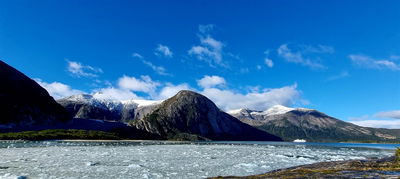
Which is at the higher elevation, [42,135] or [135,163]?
[42,135]

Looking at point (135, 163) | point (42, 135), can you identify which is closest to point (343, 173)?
point (135, 163)

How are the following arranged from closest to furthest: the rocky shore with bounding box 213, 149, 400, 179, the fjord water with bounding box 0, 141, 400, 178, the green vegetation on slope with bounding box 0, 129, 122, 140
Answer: the rocky shore with bounding box 213, 149, 400, 179, the fjord water with bounding box 0, 141, 400, 178, the green vegetation on slope with bounding box 0, 129, 122, 140

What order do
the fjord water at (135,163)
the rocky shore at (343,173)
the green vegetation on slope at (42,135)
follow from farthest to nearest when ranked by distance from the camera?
1. the green vegetation on slope at (42,135)
2. the fjord water at (135,163)
3. the rocky shore at (343,173)

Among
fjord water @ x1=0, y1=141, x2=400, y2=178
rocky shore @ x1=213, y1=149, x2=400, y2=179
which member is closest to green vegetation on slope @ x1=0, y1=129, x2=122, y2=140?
fjord water @ x1=0, y1=141, x2=400, y2=178

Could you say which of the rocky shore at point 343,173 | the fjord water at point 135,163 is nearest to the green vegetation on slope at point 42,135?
the fjord water at point 135,163

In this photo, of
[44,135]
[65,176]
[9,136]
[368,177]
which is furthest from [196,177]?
[44,135]

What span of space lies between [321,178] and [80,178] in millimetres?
18076

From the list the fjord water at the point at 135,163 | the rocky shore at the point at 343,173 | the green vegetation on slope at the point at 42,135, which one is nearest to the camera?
the rocky shore at the point at 343,173

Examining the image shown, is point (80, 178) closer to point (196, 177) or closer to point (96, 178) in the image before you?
point (96, 178)

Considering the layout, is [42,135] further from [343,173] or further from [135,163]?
[343,173]

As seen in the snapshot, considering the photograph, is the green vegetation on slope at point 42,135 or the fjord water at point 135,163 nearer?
the fjord water at point 135,163

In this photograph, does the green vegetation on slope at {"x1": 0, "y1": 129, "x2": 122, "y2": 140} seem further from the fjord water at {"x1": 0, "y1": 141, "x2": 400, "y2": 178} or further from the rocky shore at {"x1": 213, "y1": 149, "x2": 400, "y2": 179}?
the rocky shore at {"x1": 213, "y1": 149, "x2": 400, "y2": 179}

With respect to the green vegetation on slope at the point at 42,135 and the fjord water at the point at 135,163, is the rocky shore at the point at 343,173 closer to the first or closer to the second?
the fjord water at the point at 135,163

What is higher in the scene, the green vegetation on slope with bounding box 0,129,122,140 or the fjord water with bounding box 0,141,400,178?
the green vegetation on slope with bounding box 0,129,122,140
